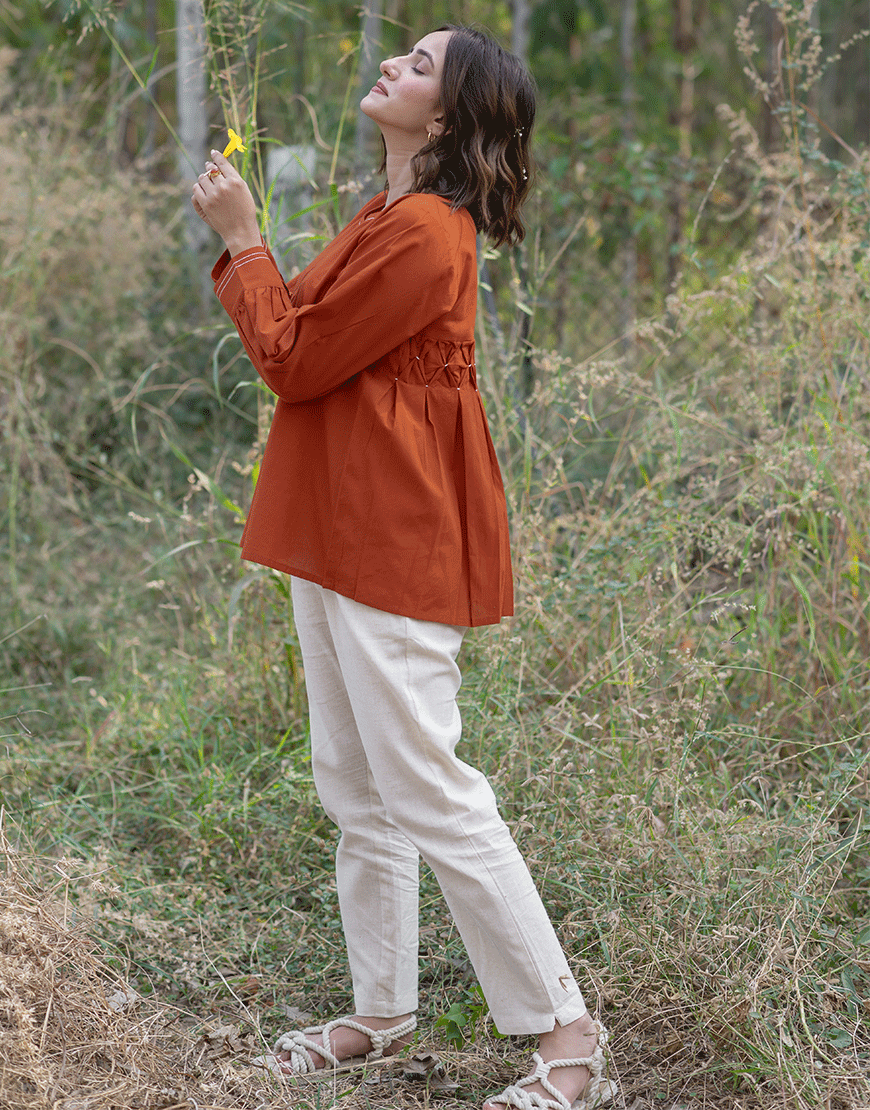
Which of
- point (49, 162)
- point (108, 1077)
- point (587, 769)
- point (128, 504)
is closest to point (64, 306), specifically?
point (49, 162)

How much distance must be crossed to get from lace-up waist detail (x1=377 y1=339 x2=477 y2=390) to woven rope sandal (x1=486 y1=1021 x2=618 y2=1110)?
115 cm

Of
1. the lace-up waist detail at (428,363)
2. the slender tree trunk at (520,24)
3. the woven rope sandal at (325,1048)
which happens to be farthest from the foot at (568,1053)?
the slender tree trunk at (520,24)

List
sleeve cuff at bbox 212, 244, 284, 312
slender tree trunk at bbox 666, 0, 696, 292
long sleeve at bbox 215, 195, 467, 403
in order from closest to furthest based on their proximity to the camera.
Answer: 1. long sleeve at bbox 215, 195, 467, 403
2. sleeve cuff at bbox 212, 244, 284, 312
3. slender tree trunk at bbox 666, 0, 696, 292

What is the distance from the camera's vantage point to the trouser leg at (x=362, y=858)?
6.61 feet

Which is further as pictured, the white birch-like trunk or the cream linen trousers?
the white birch-like trunk

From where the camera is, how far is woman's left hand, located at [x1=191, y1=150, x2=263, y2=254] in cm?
180

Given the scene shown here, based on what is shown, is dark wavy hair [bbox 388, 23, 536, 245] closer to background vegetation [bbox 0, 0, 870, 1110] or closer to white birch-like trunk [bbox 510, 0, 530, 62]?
background vegetation [bbox 0, 0, 870, 1110]

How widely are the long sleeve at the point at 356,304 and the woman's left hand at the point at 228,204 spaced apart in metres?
0.05

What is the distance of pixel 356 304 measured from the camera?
66.4 inches

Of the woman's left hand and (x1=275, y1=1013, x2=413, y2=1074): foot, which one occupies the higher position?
the woman's left hand

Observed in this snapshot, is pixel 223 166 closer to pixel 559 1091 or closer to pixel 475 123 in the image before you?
pixel 475 123

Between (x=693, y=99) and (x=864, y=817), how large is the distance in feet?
38.1

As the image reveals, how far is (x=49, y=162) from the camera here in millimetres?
4898

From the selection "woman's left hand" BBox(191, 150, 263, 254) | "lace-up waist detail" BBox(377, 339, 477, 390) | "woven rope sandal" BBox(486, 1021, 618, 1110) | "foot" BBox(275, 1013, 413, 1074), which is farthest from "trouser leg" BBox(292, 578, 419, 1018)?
"woman's left hand" BBox(191, 150, 263, 254)
